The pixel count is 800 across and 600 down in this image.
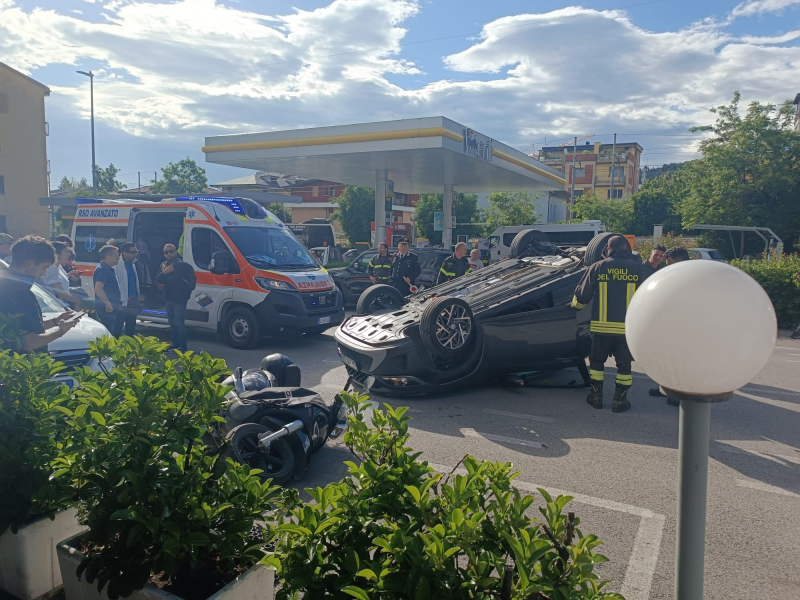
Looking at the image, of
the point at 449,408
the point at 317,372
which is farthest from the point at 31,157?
the point at 449,408

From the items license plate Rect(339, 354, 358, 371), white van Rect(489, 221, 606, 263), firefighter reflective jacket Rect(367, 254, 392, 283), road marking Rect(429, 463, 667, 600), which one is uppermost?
white van Rect(489, 221, 606, 263)

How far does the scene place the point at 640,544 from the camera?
11.8 feet

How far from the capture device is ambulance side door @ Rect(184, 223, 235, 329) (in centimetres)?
1003

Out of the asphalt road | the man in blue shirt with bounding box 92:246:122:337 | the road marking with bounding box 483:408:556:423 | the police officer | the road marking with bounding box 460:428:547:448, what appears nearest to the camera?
the asphalt road

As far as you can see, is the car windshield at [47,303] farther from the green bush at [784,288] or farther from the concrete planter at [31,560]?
the green bush at [784,288]

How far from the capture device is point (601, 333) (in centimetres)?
633

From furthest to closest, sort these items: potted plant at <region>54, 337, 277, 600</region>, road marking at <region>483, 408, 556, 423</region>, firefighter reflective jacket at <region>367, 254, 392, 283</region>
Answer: firefighter reflective jacket at <region>367, 254, 392, 283</region>
road marking at <region>483, 408, 556, 423</region>
potted plant at <region>54, 337, 277, 600</region>

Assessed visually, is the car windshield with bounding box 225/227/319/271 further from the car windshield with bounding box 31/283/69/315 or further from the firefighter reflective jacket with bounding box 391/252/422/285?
the car windshield with bounding box 31/283/69/315

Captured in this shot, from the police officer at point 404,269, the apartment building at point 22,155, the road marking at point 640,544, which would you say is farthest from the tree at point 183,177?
the road marking at point 640,544

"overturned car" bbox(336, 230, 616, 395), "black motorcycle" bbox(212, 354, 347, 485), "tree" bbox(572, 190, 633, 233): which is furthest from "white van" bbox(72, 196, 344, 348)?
"tree" bbox(572, 190, 633, 233)

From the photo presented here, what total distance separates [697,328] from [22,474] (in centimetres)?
264

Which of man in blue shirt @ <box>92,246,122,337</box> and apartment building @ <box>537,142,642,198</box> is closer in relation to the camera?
man in blue shirt @ <box>92,246,122,337</box>

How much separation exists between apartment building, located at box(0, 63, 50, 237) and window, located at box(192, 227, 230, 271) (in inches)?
1330

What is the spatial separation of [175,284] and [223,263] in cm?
106
